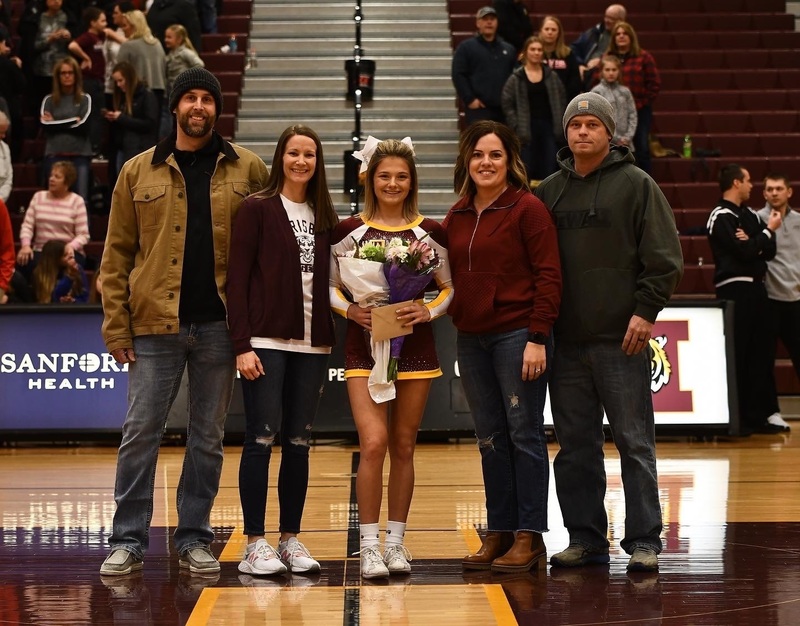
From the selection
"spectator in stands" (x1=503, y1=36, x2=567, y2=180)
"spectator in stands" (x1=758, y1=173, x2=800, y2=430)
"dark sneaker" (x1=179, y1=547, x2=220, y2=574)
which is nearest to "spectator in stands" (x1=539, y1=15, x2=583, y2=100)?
"spectator in stands" (x1=503, y1=36, x2=567, y2=180)

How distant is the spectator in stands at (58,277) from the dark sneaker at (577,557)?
6107 millimetres

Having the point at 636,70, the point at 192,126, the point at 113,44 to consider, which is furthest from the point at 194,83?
the point at 113,44

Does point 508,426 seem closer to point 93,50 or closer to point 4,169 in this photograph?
point 4,169

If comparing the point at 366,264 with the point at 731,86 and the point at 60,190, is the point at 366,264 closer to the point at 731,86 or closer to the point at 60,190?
the point at 60,190

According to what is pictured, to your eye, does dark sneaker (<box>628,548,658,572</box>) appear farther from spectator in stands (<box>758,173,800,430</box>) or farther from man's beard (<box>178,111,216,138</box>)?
spectator in stands (<box>758,173,800,430</box>)

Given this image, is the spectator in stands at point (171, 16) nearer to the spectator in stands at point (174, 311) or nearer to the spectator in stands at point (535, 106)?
the spectator in stands at point (535, 106)

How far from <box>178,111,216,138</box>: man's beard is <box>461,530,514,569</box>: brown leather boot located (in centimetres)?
201

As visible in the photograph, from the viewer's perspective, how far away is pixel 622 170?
17.4ft

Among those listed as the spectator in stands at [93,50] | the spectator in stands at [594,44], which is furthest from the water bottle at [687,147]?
the spectator in stands at [93,50]

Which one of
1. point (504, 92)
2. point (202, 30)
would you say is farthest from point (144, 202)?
point (202, 30)

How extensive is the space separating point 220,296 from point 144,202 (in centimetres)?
49

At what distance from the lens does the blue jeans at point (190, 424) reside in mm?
5195

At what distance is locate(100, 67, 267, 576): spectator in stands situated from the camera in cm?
516

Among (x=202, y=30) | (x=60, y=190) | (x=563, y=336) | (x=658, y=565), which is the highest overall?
(x=202, y=30)
